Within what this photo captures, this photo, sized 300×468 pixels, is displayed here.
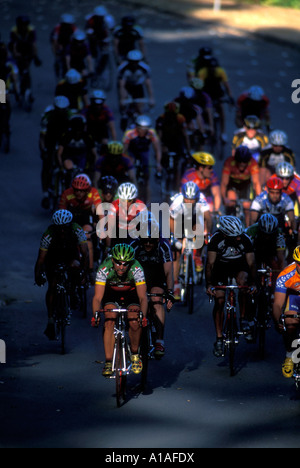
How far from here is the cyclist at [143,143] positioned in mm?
19359

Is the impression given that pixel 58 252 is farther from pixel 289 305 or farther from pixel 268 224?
pixel 289 305

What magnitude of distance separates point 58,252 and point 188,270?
2.30 m

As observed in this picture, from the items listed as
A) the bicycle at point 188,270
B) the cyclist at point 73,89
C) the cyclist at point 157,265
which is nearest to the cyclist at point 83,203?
the bicycle at point 188,270

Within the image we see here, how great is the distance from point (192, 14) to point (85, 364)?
78.5 ft

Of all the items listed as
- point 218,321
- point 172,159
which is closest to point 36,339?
point 218,321

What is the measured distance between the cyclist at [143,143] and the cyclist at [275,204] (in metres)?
3.77

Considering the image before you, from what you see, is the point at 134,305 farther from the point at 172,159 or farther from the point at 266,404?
the point at 172,159

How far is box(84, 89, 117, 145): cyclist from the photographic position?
66.7ft

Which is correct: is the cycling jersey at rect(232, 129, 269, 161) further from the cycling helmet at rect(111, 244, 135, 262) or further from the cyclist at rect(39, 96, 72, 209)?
the cycling helmet at rect(111, 244, 135, 262)

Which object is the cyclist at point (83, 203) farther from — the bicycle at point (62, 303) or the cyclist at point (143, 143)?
the cyclist at point (143, 143)

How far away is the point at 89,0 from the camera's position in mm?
38344

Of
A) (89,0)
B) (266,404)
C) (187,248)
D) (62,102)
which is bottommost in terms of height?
(266,404)

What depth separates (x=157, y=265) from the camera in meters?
13.2
